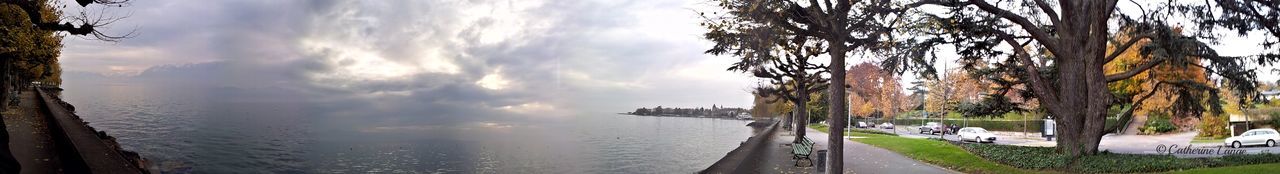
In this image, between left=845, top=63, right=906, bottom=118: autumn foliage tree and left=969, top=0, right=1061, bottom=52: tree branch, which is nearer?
left=969, top=0, right=1061, bottom=52: tree branch

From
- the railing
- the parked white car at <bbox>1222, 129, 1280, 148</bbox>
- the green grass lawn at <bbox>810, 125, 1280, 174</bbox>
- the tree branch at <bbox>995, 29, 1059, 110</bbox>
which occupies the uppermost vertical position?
the tree branch at <bbox>995, 29, 1059, 110</bbox>

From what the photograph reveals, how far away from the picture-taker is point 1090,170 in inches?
703

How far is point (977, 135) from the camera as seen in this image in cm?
4128

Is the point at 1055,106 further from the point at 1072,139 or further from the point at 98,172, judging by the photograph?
the point at 98,172

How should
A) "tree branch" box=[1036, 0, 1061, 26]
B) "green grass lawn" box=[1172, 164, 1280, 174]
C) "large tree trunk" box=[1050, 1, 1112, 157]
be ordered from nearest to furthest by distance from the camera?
"green grass lawn" box=[1172, 164, 1280, 174] → "large tree trunk" box=[1050, 1, 1112, 157] → "tree branch" box=[1036, 0, 1061, 26]

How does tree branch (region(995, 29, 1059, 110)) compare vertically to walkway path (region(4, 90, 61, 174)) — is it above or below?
above

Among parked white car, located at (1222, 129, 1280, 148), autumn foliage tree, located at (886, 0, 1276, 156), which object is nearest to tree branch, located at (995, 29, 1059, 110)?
autumn foliage tree, located at (886, 0, 1276, 156)

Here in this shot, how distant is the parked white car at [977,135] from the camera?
40.5m

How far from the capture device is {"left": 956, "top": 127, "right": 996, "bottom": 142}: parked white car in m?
40.5

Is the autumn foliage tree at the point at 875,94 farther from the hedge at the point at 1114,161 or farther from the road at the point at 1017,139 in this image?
the hedge at the point at 1114,161

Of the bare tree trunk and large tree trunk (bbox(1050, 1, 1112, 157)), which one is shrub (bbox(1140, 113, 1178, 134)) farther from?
large tree trunk (bbox(1050, 1, 1112, 157))

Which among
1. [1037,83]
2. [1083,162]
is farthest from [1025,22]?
[1083,162]

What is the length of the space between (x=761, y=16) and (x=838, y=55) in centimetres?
156

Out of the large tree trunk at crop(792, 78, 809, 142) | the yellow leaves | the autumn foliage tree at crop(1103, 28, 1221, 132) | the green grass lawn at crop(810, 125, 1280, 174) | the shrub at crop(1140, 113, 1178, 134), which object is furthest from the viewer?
the shrub at crop(1140, 113, 1178, 134)
